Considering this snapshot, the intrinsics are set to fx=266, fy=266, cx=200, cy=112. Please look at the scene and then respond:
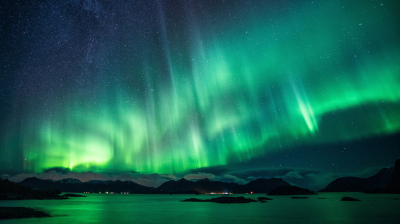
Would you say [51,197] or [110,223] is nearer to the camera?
[110,223]

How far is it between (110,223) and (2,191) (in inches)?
5368

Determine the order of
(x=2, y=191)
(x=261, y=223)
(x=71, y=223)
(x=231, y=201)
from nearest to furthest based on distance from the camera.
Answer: (x=71, y=223), (x=261, y=223), (x=231, y=201), (x=2, y=191)

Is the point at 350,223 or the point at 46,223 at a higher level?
the point at 46,223

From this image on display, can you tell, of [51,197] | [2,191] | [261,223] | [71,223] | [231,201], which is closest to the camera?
[71,223]

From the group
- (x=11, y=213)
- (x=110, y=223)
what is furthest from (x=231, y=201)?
(x=11, y=213)

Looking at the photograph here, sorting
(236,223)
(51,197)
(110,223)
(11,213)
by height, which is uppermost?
(51,197)

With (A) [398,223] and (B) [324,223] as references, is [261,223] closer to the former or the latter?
(B) [324,223]

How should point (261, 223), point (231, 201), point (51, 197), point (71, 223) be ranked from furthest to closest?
point (51, 197) < point (231, 201) < point (261, 223) < point (71, 223)

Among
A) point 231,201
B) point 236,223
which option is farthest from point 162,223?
point 231,201

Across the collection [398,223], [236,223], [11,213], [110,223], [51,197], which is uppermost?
[51,197]

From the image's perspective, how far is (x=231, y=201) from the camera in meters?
125

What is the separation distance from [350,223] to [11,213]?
58745 millimetres

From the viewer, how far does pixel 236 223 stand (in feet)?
150

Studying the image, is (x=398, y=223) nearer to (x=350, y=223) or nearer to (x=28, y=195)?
(x=350, y=223)
